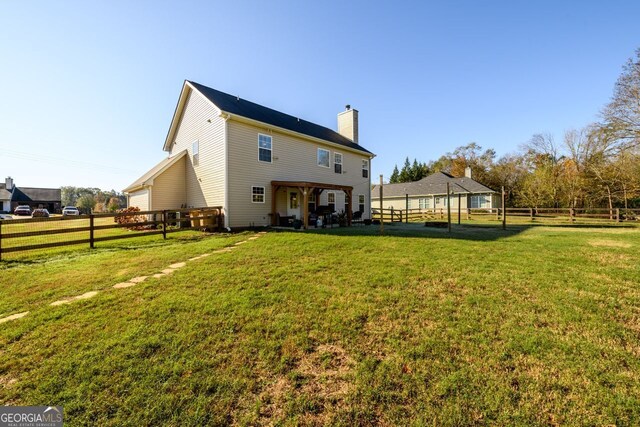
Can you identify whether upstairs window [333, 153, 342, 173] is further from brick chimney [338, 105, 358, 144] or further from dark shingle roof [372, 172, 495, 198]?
dark shingle roof [372, 172, 495, 198]

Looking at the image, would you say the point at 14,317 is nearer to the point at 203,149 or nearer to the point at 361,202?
the point at 203,149

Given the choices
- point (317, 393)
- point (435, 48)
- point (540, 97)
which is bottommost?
point (317, 393)

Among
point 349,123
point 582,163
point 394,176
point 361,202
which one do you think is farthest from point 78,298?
point 394,176

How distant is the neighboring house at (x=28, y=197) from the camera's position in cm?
4584


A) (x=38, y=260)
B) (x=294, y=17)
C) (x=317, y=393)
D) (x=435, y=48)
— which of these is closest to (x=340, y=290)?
(x=317, y=393)

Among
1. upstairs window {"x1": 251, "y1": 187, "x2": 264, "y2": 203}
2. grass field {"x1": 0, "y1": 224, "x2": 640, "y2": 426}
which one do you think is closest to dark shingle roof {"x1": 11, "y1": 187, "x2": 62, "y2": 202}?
upstairs window {"x1": 251, "y1": 187, "x2": 264, "y2": 203}

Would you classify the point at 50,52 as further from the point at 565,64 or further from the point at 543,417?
the point at 565,64

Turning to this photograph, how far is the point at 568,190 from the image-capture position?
28594 mm

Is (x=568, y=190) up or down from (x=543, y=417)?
up

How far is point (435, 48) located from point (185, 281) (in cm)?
1558

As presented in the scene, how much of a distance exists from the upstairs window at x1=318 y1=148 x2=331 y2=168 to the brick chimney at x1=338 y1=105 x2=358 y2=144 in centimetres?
551

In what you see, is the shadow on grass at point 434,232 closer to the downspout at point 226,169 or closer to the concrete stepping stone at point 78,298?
the downspout at point 226,169

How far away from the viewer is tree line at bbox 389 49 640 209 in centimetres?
2030

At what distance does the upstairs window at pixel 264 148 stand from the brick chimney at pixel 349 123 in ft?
32.7
